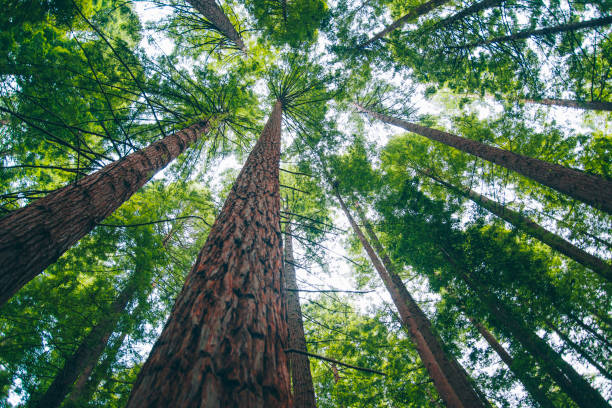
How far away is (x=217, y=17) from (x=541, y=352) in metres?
13.1

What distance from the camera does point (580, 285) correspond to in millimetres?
5250

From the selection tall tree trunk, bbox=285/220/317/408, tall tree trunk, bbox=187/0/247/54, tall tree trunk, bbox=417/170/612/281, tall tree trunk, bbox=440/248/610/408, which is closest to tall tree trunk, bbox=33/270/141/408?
tall tree trunk, bbox=285/220/317/408

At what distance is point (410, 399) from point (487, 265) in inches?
155

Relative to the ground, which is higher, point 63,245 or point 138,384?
point 63,245

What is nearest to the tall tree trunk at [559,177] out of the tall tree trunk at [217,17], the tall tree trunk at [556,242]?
the tall tree trunk at [556,242]

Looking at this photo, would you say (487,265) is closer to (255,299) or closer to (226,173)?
(255,299)

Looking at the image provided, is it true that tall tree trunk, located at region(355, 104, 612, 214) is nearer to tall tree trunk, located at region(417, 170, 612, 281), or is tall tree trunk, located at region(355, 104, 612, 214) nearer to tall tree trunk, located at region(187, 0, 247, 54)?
tall tree trunk, located at region(417, 170, 612, 281)

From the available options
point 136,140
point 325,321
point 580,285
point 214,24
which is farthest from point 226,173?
point 580,285

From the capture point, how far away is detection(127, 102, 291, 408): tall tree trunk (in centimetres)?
86

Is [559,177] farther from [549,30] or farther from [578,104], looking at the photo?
[578,104]

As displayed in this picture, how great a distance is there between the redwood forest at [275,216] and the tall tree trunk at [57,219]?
0.02 m

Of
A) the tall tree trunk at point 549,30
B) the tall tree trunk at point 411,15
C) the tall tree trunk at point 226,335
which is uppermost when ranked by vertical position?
the tall tree trunk at point 411,15

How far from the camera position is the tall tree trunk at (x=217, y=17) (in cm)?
720

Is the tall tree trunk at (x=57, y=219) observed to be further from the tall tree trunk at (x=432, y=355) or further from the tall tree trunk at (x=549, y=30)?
the tall tree trunk at (x=549, y=30)
